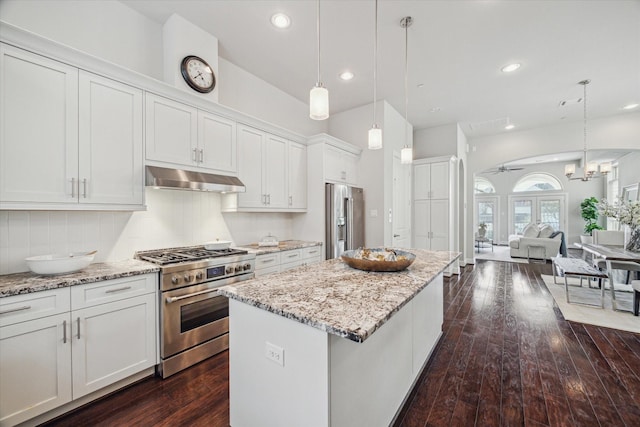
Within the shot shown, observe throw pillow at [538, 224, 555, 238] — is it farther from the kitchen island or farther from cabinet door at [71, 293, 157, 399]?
cabinet door at [71, 293, 157, 399]

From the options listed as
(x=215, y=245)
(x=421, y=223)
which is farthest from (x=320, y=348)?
(x=421, y=223)

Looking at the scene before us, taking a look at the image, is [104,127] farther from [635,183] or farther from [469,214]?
[635,183]

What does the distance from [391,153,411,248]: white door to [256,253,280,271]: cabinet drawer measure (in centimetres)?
227

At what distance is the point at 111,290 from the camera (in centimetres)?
185

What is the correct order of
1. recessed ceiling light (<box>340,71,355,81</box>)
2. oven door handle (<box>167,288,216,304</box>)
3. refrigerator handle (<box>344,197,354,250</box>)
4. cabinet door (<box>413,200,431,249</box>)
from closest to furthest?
1. oven door handle (<box>167,288,216,304</box>)
2. recessed ceiling light (<box>340,71,355,81</box>)
3. refrigerator handle (<box>344,197,354,250</box>)
4. cabinet door (<box>413,200,431,249</box>)

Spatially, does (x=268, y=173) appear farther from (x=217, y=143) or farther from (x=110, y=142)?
(x=110, y=142)

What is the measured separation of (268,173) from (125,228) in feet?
5.37

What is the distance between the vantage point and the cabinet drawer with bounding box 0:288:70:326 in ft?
4.80

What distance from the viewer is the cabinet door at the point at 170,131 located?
90.3 inches

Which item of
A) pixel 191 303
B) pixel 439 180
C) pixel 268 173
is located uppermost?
pixel 439 180

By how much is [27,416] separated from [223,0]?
3339 mm

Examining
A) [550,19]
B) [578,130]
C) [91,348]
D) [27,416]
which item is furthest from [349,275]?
[578,130]

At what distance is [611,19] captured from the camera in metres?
2.62

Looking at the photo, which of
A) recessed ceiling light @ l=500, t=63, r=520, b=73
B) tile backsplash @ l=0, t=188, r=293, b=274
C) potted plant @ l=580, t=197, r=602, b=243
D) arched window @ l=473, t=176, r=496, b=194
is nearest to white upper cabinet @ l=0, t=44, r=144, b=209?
tile backsplash @ l=0, t=188, r=293, b=274
